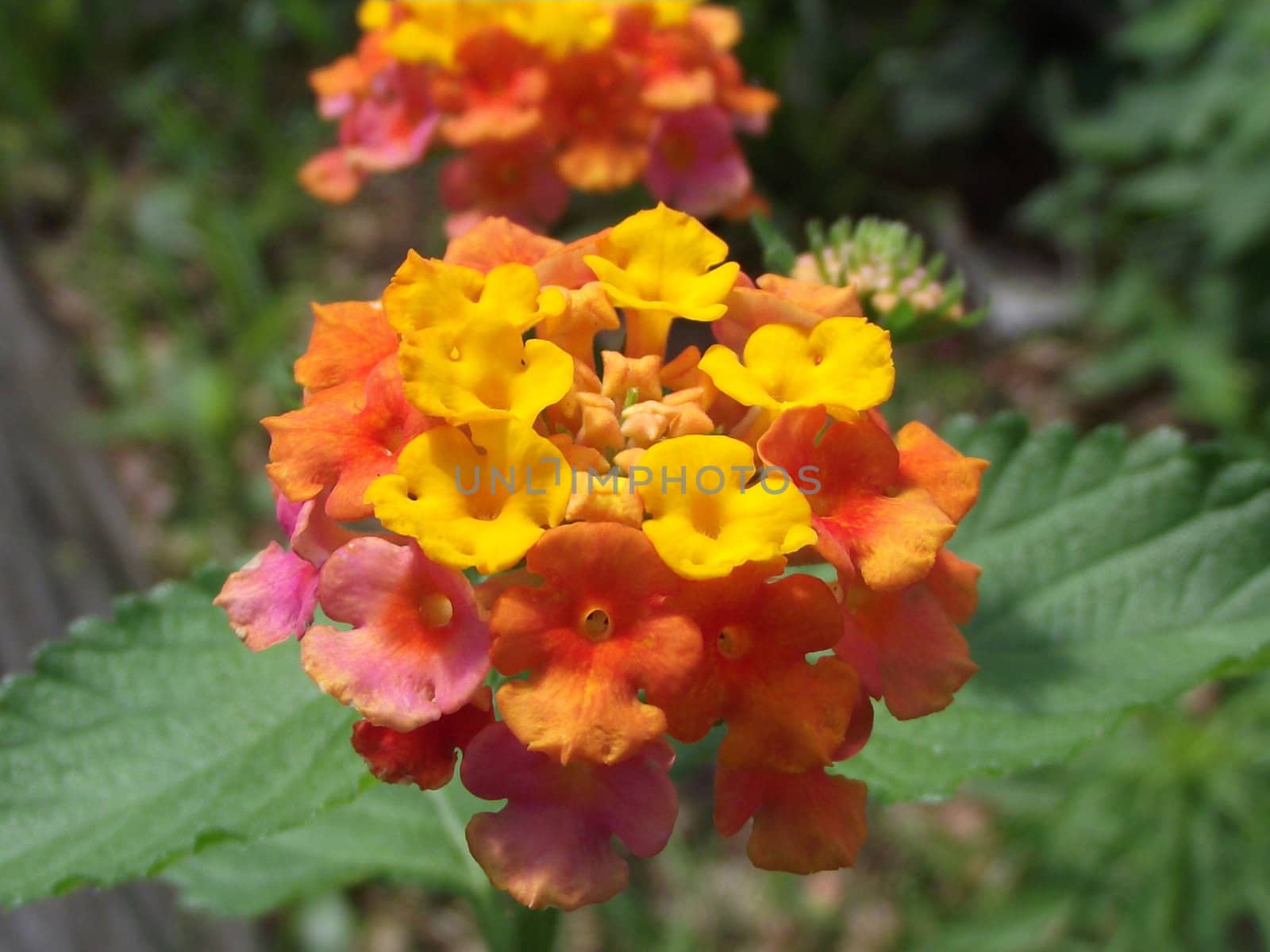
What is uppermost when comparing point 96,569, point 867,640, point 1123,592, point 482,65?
point 482,65

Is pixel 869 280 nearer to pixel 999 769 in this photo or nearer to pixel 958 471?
pixel 958 471

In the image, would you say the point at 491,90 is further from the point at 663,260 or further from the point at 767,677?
the point at 767,677

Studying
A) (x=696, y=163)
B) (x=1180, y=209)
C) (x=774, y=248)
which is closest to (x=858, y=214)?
(x=1180, y=209)

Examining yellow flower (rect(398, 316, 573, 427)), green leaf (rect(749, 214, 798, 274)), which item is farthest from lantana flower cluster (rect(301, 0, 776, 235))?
yellow flower (rect(398, 316, 573, 427))

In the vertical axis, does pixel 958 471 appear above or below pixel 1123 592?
above

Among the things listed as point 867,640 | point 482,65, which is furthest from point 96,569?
point 867,640

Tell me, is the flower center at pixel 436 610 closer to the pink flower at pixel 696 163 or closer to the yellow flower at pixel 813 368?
the yellow flower at pixel 813 368

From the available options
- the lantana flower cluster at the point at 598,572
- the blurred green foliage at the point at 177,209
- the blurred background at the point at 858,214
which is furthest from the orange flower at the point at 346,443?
the blurred green foliage at the point at 177,209
